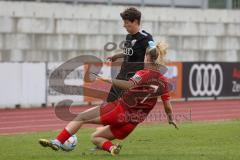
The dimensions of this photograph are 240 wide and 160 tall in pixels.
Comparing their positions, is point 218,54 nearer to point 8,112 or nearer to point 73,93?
point 73,93

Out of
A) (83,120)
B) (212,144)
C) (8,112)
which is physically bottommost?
(8,112)

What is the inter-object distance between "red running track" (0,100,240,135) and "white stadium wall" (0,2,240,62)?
4.86m

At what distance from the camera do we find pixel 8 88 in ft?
84.2

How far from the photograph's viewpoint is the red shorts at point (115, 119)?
944 cm

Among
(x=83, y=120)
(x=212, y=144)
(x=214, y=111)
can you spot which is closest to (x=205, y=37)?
(x=214, y=111)

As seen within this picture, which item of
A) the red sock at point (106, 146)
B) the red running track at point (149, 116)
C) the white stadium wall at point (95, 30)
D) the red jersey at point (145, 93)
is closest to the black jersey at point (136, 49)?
the red jersey at point (145, 93)

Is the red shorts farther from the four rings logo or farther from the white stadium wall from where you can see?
the four rings logo

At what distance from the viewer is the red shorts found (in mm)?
9438

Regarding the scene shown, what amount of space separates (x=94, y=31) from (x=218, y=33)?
7674 millimetres

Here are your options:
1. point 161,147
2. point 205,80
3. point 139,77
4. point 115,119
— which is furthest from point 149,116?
point 205,80

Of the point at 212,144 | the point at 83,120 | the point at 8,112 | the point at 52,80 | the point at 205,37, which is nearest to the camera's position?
the point at 83,120

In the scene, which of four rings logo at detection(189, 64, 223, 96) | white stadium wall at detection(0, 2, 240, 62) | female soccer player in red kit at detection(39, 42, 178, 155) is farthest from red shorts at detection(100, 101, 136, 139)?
four rings logo at detection(189, 64, 223, 96)

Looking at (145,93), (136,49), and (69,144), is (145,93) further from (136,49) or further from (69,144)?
(69,144)

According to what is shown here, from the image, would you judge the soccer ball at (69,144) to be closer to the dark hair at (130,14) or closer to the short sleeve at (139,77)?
the short sleeve at (139,77)
